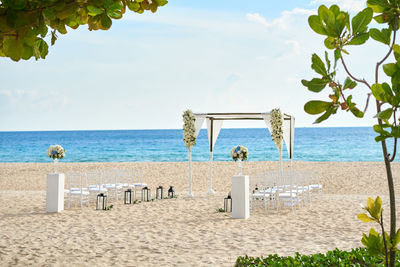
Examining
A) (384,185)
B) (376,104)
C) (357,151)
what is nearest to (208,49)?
(357,151)

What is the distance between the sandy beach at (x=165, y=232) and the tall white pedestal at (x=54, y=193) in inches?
8.4

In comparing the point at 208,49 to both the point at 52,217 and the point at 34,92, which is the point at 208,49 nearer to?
the point at 34,92

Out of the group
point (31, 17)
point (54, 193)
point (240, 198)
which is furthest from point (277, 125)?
point (31, 17)

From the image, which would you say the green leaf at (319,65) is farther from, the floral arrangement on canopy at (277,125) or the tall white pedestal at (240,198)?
the floral arrangement on canopy at (277,125)

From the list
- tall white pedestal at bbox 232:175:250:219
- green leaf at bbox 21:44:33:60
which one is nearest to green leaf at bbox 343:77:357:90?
green leaf at bbox 21:44:33:60

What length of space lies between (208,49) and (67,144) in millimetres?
22124

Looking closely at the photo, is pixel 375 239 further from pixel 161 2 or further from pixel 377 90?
pixel 161 2

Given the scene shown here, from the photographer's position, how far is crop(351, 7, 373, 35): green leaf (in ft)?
3.89

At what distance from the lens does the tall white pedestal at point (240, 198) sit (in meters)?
7.47

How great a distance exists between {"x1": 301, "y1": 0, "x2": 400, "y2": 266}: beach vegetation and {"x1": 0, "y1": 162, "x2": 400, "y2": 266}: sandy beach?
355cm

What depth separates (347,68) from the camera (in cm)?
127

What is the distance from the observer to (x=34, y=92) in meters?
47.3

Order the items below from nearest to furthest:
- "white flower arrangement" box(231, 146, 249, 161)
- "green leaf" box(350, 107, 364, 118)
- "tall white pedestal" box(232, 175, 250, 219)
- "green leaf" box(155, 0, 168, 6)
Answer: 1. "green leaf" box(350, 107, 364, 118)
2. "green leaf" box(155, 0, 168, 6)
3. "tall white pedestal" box(232, 175, 250, 219)
4. "white flower arrangement" box(231, 146, 249, 161)

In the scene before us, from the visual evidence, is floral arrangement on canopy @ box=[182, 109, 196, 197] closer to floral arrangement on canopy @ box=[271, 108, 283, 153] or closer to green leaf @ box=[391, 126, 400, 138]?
floral arrangement on canopy @ box=[271, 108, 283, 153]
